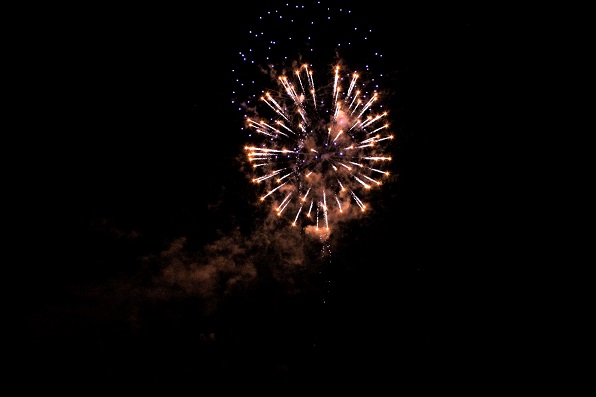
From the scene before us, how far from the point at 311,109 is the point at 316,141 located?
2.31ft

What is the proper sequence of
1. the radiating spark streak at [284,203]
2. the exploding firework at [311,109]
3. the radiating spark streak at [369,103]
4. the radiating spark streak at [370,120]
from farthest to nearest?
1. the radiating spark streak at [284,203]
2. the radiating spark streak at [370,120]
3. the radiating spark streak at [369,103]
4. the exploding firework at [311,109]

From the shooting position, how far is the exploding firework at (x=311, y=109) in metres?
7.42

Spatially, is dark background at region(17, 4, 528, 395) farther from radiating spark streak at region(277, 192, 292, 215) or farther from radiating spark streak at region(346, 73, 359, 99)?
radiating spark streak at region(346, 73, 359, 99)

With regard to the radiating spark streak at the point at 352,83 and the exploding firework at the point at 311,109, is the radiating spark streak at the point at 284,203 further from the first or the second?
the radiating spark streak at the point at 352,83

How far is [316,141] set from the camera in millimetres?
7688

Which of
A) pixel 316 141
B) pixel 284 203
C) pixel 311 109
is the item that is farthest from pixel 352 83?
pixel 284 203

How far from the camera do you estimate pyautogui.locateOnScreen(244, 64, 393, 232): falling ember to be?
7.48 metres

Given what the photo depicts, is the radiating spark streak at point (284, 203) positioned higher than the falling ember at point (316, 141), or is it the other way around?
the falling ember at point (316, 141)

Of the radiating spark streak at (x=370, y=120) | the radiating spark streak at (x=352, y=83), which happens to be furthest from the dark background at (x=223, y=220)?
the radiating spark streak at (x=352, y=83)

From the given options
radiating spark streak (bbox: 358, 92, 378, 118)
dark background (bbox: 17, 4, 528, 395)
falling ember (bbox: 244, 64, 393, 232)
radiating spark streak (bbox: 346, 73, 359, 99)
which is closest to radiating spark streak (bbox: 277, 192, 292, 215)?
falling ember (bbox: 244, 64, 393, 232)

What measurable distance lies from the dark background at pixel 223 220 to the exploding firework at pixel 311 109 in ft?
2.10

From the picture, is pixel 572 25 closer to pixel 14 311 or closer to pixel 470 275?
pixel 470 275

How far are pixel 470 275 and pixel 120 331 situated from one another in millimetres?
10326

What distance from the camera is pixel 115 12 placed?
23.4ft
